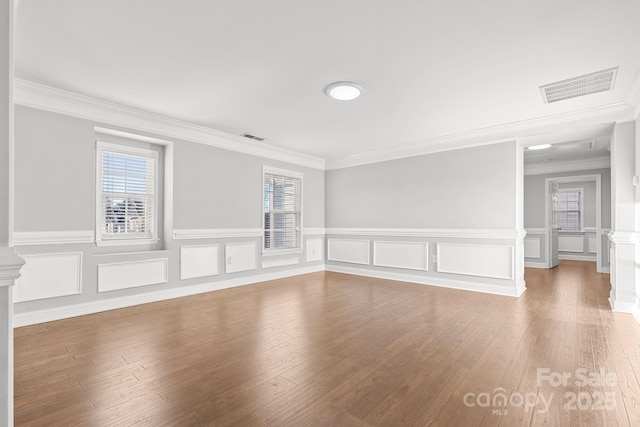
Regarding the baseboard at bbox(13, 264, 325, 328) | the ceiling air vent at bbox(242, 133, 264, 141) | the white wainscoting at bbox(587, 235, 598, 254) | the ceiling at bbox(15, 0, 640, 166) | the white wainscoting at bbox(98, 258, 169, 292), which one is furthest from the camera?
the white wainscoting at bbox(587, 235, 598, 254)

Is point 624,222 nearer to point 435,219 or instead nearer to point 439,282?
point 435,219

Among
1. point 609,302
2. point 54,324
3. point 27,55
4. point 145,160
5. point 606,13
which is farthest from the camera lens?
point 145,160

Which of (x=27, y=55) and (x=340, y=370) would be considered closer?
(x=340, y=370)

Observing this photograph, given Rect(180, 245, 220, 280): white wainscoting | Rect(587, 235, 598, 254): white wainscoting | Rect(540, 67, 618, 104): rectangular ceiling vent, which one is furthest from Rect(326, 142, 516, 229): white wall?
Rect(587, 235, 598, 254): white wainscoting

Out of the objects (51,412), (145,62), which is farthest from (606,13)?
(51,412)

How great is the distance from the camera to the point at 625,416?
5.92ft

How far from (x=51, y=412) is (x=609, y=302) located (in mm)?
6075

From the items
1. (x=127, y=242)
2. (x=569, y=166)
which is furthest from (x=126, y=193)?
(x=569, y=166)

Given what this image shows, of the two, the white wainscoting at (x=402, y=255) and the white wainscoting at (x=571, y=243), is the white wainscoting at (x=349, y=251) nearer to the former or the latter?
the white wainscoting at (x=402, y=255)

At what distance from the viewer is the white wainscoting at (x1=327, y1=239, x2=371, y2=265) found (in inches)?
257

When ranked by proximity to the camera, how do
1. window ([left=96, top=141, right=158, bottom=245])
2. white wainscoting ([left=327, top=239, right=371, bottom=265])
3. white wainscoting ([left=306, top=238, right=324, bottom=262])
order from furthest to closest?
white wainscoting ([left=306, top=238, right=324, bottom=262]) → white wainscoting ([left=327, top=239, right=371, bottom=265]) → window ([left=96, top=141, right=158, bottom=245])

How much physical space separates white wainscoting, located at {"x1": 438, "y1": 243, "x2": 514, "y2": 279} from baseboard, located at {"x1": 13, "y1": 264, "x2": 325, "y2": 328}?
10.3 feet

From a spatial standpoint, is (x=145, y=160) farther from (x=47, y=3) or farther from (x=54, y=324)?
(x=47, y=3)

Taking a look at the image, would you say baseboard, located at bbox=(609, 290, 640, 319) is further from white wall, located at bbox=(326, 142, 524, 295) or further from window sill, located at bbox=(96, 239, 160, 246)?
window sill, located at bbox=(96, 239, 160, 246)
